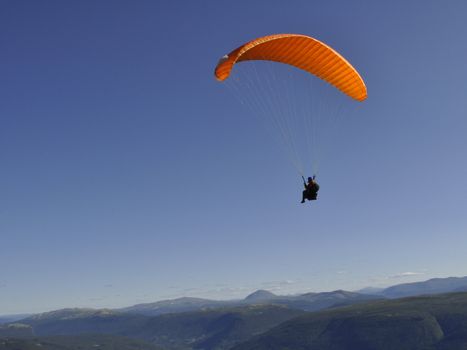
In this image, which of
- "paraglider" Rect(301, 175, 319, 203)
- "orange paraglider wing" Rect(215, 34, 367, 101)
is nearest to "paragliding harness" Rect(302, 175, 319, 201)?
"paraglider" Rect(301, 175, 319, 203)

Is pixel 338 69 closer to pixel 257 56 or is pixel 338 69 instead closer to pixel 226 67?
pixel 257 56

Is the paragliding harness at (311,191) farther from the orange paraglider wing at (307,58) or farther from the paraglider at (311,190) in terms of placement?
the orange paraglider wing at (307,58)

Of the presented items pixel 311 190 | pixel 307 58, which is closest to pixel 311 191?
pixel 311 190

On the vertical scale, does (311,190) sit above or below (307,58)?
below

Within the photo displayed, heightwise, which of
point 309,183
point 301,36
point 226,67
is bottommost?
point 309,183

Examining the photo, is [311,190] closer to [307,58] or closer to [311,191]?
[311,191]

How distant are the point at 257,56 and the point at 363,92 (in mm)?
8655

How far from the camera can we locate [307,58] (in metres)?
35.9

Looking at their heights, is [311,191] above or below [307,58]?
below

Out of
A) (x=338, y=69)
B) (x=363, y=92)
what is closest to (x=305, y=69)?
(x=338, y=69)

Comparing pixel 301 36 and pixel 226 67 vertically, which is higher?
pixel 301 36

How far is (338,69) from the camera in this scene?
36375mm

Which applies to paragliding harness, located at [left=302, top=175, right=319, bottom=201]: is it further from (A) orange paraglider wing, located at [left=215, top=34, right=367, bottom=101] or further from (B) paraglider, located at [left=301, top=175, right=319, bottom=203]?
(A) orange paraglider wing, located at [left=215, top=34, right=367, bottom=101]

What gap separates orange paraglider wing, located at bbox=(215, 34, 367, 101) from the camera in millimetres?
32906
